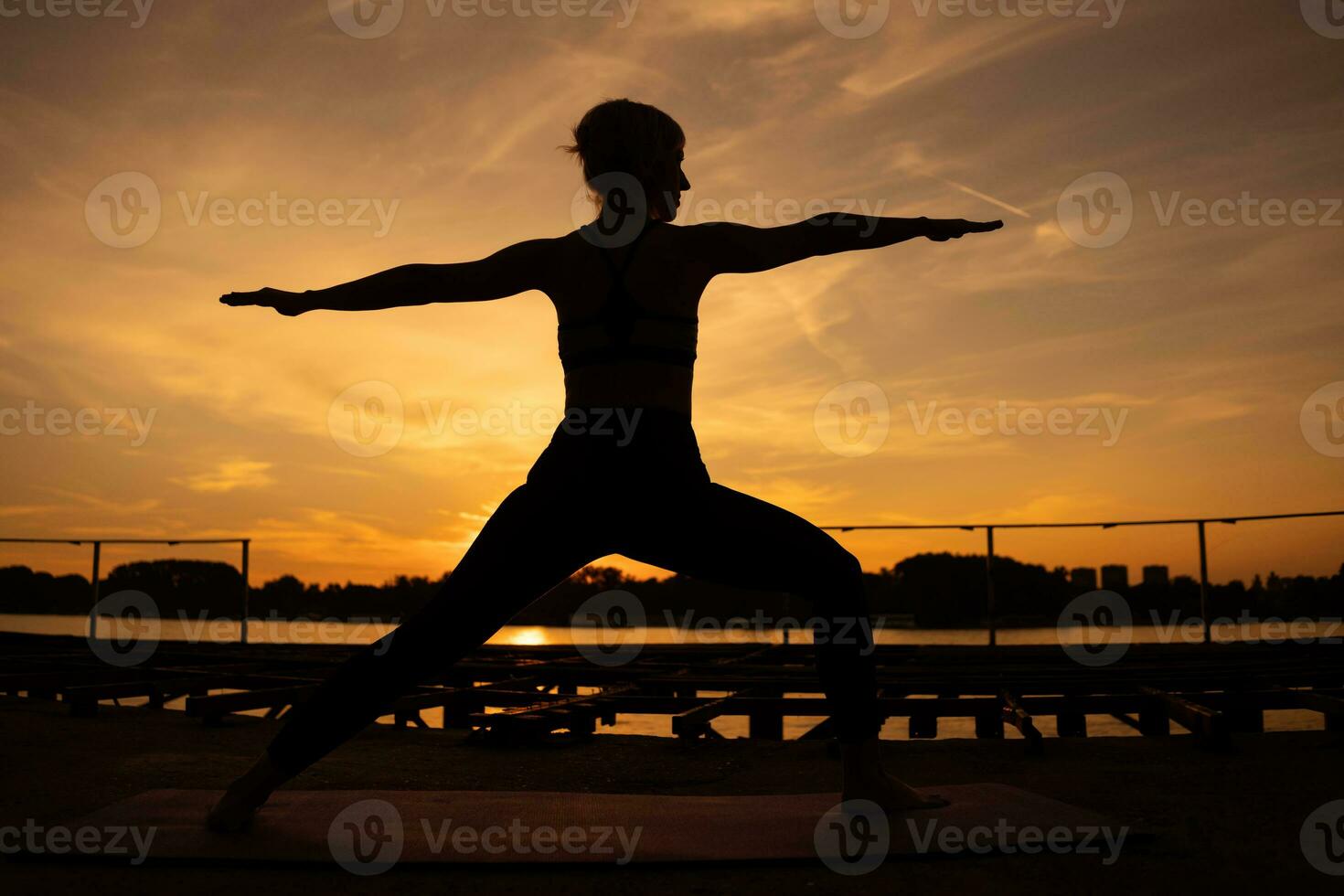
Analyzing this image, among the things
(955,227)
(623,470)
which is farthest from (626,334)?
(955,227)

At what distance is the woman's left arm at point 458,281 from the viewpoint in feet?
7.54

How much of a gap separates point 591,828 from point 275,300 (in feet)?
5.15

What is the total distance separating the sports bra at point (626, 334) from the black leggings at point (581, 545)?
0.43 ft

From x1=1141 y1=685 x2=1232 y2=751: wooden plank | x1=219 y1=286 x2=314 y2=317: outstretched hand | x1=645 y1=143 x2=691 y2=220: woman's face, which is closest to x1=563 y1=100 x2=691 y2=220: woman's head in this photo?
x1=645 y1=143 x2=691 y2=220: woman's face

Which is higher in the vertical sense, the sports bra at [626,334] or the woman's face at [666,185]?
the woman's face at [666,185]

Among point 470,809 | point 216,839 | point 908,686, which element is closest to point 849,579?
point 470,809

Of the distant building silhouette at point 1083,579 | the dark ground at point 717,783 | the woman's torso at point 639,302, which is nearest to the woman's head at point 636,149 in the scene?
the woman's torso at point 639,302

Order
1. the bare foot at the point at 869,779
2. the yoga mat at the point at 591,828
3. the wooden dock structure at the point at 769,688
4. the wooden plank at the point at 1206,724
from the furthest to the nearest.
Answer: the wooden dock structure at the point at 769,688 < the wooden plank at the point at 1206,724 < the bare foot at the point at 869,779 < the yoga mat at the point at 591,828

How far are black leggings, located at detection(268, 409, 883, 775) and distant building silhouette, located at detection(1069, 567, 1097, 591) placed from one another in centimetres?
868

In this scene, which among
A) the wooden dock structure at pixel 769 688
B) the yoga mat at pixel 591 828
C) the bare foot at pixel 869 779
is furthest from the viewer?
the wooden dock structure at pixel 769 688

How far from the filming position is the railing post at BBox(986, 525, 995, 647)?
10.2 m

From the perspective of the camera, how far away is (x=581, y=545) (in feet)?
Answer: 6.95

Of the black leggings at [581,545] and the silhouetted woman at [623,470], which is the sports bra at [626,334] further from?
the black leggings at [581,545]

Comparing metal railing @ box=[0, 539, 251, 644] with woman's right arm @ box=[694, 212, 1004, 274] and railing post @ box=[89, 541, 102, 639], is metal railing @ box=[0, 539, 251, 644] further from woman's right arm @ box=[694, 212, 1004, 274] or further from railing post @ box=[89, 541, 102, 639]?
woman's right arm @ box=[694, 212, 1004, 274]
